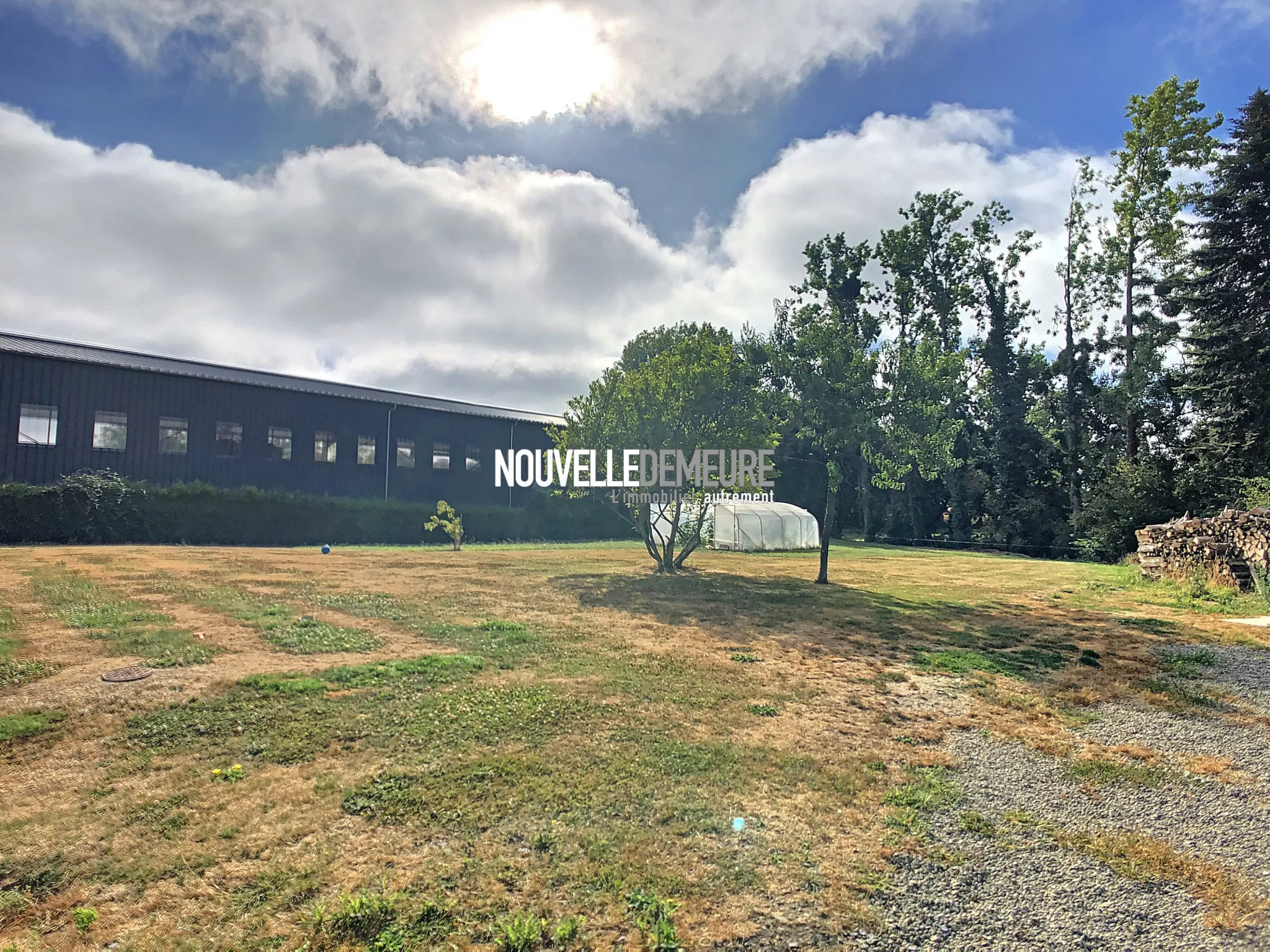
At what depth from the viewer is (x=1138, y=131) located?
30734 millimetres

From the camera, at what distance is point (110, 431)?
24.2 m

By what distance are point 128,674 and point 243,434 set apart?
24.3m

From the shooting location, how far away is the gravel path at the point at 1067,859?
293 centimetres

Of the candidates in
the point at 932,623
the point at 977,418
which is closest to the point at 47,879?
the point at 932,623

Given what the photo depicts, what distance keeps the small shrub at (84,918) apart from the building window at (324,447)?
93.7 ft

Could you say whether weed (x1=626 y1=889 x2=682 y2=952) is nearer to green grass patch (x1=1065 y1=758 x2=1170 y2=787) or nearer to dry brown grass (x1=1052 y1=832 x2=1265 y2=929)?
dry brown grass (x1=1052 y1=832 x2=1265 y2=929)

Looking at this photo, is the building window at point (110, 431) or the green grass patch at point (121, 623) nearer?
the green grass patch at point (121, 623)

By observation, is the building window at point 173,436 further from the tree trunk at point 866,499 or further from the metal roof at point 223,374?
the tree trunk at point 866,499

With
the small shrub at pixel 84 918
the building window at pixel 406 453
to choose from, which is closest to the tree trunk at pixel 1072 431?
the building window at pixel 406 453

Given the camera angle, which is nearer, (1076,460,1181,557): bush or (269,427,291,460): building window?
(1076,460,1181,557): bush

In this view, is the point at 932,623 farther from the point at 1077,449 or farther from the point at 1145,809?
the point at 1077,449

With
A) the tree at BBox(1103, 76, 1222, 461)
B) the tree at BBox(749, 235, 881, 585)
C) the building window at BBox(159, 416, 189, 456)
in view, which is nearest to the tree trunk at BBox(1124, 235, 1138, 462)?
the tree at BBox(1103, 76, 1222, 461)

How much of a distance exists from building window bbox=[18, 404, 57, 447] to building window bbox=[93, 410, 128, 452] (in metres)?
1.14

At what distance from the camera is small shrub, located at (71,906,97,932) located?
284cm
